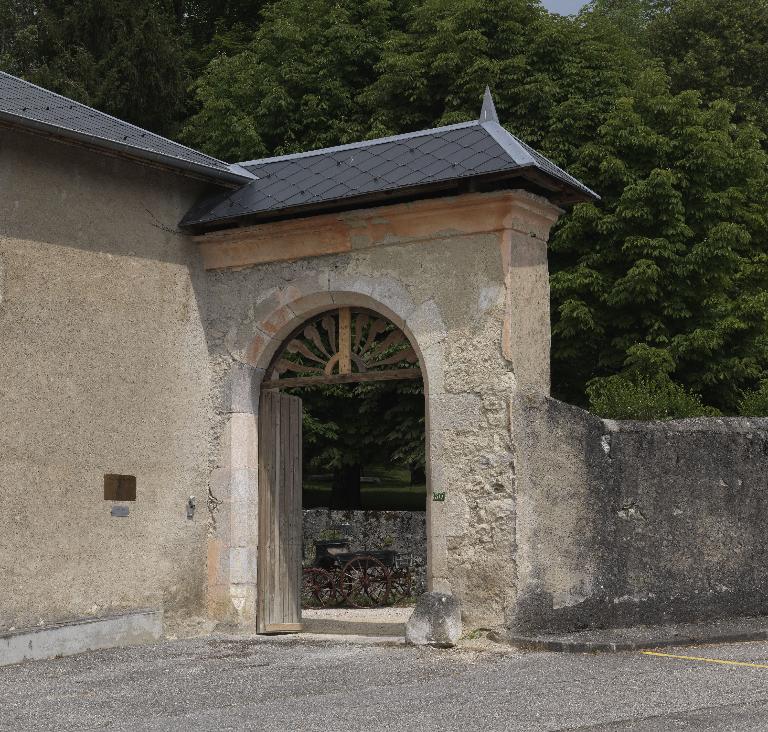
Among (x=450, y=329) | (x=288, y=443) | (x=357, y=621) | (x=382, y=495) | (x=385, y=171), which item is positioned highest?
(x=385, y=171)

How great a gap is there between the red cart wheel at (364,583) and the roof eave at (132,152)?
234 inches

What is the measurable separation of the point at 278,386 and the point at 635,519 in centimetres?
299

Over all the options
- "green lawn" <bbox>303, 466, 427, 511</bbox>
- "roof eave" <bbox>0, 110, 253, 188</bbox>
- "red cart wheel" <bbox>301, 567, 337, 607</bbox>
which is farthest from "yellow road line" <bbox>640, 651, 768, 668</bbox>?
"green lawn" <bbox>303, 466, 427, 511</bbox>

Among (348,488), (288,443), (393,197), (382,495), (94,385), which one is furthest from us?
(382,495)

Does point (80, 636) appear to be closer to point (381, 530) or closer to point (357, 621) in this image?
point (357, 621)

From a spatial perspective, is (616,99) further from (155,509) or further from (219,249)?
(155,509)

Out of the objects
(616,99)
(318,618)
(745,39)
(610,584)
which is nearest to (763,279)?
(616,99)

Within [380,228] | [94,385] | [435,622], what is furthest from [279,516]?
[380,228]

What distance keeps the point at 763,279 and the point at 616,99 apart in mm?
3569

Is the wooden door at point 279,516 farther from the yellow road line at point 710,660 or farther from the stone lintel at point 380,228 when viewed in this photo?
the yellow road line at point 710,660

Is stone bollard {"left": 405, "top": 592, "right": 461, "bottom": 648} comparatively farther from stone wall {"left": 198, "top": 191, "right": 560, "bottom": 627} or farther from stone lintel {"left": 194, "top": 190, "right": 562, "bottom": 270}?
stone lintel {"left": 194, "top": 190, "right": 562, "bottom": 270}

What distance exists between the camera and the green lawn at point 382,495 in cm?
2142

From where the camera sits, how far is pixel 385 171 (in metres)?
8.32

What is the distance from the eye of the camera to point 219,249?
904cm
